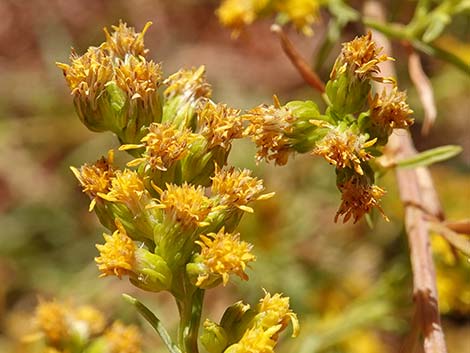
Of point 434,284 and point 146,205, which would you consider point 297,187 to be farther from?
point 146,205

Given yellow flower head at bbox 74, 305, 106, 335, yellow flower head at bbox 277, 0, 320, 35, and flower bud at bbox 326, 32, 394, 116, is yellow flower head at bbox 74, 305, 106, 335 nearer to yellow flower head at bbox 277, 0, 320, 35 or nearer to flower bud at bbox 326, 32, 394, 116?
flower bud at bbox 326, 32, 394, 116

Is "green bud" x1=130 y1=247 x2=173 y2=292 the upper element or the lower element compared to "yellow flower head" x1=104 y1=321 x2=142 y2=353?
upper

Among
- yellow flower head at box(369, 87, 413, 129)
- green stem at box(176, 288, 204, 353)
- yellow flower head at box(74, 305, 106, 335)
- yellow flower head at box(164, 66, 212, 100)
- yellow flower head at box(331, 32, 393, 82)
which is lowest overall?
green stem at box(176, 288, 204, 353)

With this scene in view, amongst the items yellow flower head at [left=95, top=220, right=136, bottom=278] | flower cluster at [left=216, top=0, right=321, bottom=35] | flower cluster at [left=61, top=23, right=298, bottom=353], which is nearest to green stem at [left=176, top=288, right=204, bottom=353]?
flower cluster at [left=61, top=23, right=298, bottom=353]

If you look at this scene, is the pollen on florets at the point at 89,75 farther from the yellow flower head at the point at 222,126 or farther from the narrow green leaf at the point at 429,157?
the narrow green leaf at the point at 429,157

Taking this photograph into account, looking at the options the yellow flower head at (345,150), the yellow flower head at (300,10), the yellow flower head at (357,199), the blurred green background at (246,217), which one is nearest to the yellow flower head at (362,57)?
the yellow flower head at (345,150)

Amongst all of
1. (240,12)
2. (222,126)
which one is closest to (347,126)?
(222,126)

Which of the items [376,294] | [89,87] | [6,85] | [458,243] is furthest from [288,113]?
[6,85]
